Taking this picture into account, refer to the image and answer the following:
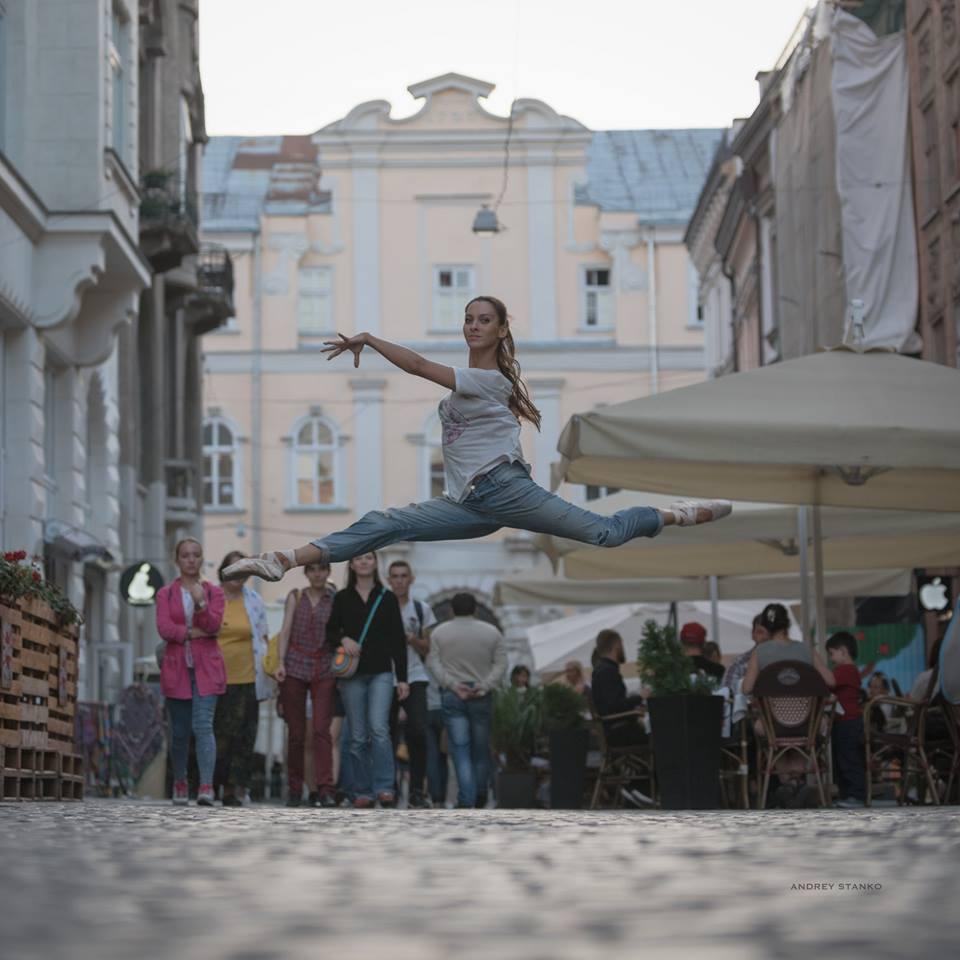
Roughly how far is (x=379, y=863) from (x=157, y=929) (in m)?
1.54

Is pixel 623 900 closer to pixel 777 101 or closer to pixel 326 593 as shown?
pixel 326 593

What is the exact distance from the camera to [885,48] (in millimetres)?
30969

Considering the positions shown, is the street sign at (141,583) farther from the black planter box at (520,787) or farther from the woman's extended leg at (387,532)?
the woman's extended leg at (387,532)

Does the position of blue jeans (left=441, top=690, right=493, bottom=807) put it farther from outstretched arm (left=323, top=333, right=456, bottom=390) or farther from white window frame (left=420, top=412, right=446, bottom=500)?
white window frame (left=420, top=412, right=446, bottom=500)

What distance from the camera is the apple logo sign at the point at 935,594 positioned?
2783 cm

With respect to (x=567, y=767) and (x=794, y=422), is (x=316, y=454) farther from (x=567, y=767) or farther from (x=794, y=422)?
(x=794, y=422)

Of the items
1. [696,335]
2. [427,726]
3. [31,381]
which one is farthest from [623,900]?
[696,335]

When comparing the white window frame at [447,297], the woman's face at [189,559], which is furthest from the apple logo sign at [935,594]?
the white window frame at [447,297]

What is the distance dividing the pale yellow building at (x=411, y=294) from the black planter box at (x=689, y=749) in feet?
141

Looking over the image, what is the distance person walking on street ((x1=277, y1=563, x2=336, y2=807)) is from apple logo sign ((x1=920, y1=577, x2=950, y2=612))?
1512 centimetres

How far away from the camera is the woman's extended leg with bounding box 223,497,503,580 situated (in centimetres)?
944

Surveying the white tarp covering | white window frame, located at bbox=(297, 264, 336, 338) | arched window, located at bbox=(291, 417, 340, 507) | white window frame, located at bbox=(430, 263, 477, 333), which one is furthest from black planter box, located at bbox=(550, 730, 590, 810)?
white window frame, located at bbox=(297, 264, 336, 338)

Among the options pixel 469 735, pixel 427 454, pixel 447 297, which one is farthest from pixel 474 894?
pixel 447 297

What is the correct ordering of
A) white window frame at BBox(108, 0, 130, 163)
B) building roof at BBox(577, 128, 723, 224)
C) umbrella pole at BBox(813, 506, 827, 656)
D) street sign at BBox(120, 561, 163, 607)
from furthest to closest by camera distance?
1. building roof at BBox(577, 128, 723, 224)
2. street sign at BBox(120, 561, 163, 607)
3. white window frame at BBox(108, 0, 130, 163)
4. umbrella pole at BBox(813, 506, 827, 656)
